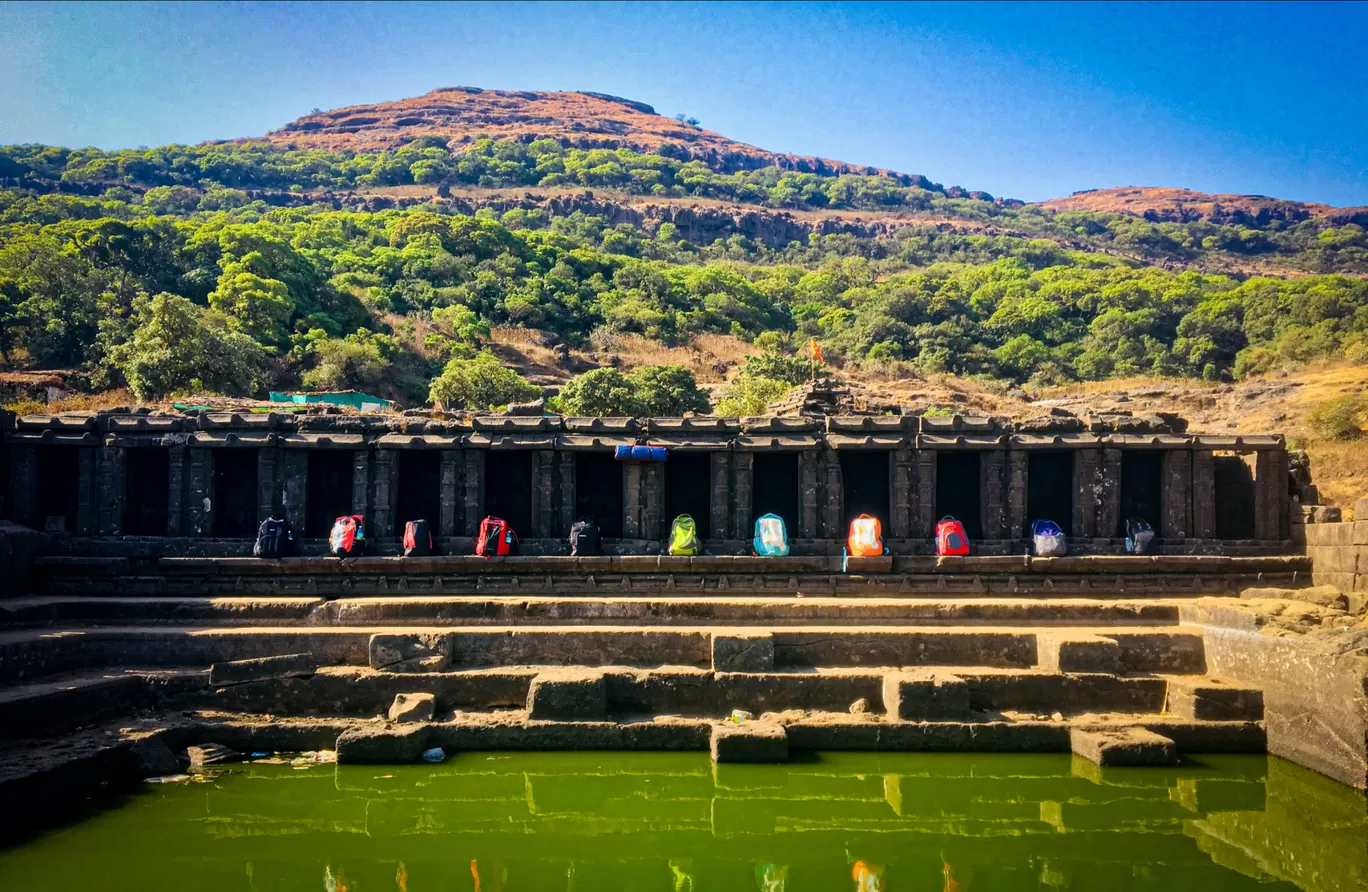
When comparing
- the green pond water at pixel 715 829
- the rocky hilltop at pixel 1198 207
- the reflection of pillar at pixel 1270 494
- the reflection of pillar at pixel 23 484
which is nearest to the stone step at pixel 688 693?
the green pond water at pixel 715 829

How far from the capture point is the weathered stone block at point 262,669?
11516 mm

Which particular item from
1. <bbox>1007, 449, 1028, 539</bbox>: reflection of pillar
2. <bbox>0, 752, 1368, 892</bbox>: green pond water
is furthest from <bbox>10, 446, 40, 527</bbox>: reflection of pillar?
<bbox>1007, 449, 1028, 539</bbox>: reflection of pillar

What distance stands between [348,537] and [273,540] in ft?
3.62

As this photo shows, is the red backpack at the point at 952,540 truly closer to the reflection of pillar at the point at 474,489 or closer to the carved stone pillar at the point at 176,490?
the reflection of pillar at the point at 474,489

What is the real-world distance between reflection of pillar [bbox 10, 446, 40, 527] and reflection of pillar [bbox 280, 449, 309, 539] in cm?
397

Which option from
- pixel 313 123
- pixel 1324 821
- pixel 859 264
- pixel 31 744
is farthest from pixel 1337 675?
pixel 313 123

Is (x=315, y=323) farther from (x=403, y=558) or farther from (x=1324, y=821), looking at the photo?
(x=1324, y=821)

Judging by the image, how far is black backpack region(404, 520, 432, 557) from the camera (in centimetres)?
1423

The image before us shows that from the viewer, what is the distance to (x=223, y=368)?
96.5ft

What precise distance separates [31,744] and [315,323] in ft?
111

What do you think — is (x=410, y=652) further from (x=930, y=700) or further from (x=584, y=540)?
(x=930, y=700)

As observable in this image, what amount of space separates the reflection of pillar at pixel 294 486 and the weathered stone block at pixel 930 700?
31.1 feet

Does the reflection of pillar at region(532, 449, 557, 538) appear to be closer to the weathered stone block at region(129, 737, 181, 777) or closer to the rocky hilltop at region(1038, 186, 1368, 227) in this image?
the weathered stone block at region(129, 737, 181, 777)

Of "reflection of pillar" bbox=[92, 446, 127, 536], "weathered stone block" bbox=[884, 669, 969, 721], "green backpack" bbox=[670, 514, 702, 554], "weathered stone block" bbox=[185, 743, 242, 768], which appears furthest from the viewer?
"reflection of pillar" bbox=[92, 446, 127, 536]
